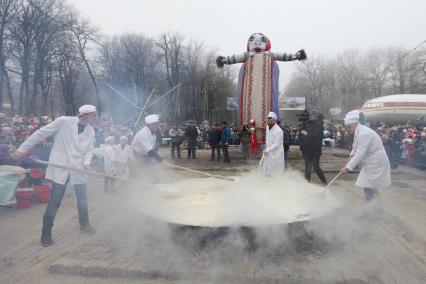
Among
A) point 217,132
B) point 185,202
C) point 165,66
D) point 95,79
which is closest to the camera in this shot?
point 185,202

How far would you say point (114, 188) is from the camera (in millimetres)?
8219

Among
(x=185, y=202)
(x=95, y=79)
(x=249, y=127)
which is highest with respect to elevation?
(x=95, y=79)

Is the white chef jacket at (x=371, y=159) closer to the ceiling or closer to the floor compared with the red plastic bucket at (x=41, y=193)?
closer to the ceiling

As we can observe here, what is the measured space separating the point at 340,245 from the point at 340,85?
62915 millimetres

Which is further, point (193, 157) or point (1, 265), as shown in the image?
point (193, 157)

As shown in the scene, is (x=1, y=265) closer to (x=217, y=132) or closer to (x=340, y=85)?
(x=217, y=132)

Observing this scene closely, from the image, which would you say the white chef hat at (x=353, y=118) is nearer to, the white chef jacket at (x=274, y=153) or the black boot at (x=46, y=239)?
the white chef jacket at (x=274, y=153)

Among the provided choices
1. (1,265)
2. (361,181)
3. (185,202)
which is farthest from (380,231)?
(1,265)

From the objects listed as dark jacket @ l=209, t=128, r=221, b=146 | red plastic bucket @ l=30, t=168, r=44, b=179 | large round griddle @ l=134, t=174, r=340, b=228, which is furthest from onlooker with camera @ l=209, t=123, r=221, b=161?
large round griddle @ l=134, t=174, r=340, b=228

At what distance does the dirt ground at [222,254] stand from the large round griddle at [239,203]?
154mm

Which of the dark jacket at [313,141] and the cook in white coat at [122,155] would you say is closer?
the cook in white coat at [122,155]

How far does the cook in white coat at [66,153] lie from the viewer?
4.45m

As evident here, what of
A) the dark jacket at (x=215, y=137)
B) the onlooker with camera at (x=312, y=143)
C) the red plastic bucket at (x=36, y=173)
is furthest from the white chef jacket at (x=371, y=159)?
the dark jacket at (x=215, y=137)

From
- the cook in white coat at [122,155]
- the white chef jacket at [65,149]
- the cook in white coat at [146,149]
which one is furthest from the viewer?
the cook in white coat at [122,155]
